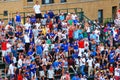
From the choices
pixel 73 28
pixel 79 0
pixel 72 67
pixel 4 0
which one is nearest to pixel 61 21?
pixel 73 28

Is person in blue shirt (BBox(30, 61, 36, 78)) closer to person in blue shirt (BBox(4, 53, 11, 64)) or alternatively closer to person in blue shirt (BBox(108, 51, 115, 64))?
person in blue shirt (BBox(4, 53, 11, 64))

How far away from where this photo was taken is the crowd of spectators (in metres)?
44.4

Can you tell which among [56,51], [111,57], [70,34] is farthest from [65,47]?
[111,57]

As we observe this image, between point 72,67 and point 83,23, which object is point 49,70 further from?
point 83,23

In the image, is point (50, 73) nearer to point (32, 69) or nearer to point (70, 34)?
point (32, 69)

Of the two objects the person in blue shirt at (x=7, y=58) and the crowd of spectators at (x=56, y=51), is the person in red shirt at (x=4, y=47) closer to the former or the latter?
the crowd of spectators at (x=56, y=51)

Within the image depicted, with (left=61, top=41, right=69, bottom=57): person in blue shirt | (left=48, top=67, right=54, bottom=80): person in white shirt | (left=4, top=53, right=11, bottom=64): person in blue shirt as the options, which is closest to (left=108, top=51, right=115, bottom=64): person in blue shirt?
(left=61, top=41, right=69, bottom=57): person in blue shirt

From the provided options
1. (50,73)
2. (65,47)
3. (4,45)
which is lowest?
(50,73)

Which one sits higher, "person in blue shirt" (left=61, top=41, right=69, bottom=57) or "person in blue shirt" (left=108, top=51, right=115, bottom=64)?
"person in blue shirt" (left=61, top=41, right=69, bottom=57)

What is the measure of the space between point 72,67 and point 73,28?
144 inches

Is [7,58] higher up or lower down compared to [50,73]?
higher up

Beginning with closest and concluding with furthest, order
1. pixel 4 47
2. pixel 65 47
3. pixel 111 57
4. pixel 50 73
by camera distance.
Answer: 1. pixel 50 73
2. pixel 4 47
3. pixel 65 47
4. pixel 111 57

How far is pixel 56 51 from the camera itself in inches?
1812

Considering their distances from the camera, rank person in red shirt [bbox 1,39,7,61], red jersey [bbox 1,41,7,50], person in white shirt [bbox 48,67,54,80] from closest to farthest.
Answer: person in white shirt [bbox 48,67,54,80], person in red shirt [bbox 1,39,7,61], red jersey [bbox 1,41,7,50]
